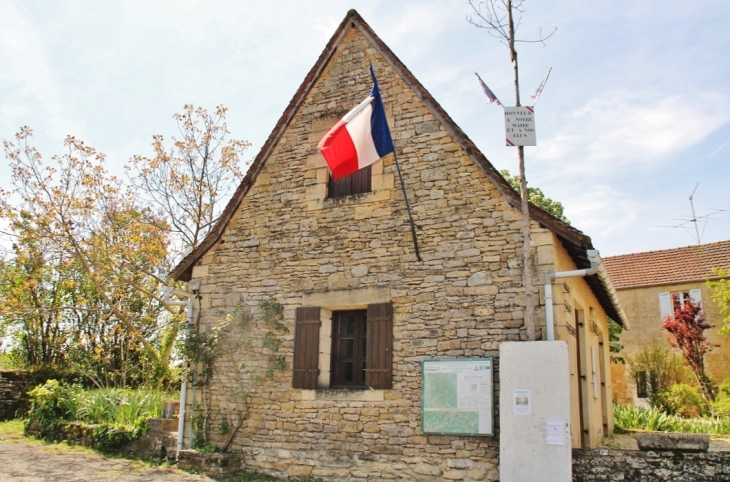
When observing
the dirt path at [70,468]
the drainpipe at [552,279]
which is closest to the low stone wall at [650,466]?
the drainpipe at [552,279]

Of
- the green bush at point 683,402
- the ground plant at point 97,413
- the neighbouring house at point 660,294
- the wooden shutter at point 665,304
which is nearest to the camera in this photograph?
the ground plant at point 97,413

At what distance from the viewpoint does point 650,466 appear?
6344 millimetres

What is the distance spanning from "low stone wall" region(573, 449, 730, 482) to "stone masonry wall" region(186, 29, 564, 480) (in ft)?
3.30

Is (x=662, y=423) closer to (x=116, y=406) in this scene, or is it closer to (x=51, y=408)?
(x=116, y=406)

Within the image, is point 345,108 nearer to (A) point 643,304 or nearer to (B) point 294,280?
(B) point 294,280

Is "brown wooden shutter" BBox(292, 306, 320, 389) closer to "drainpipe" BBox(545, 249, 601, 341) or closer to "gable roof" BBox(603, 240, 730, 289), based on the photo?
"drainpipe" BBox(545, 249, 601, 341)

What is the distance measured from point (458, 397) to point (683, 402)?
1065cm

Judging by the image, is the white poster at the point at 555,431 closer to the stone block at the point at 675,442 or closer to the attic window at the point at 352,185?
the stone block at the point at 675,442

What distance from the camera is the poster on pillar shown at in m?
7.33

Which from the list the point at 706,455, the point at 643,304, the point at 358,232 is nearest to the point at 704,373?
the point at 643,304

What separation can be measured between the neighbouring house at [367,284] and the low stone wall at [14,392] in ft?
25.8

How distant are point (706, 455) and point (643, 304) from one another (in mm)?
14800

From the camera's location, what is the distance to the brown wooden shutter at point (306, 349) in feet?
26.8

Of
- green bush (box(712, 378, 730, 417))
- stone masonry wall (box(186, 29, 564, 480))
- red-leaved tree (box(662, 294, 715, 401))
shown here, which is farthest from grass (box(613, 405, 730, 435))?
stone masonry wall (box(186, 29, 564, 480))
